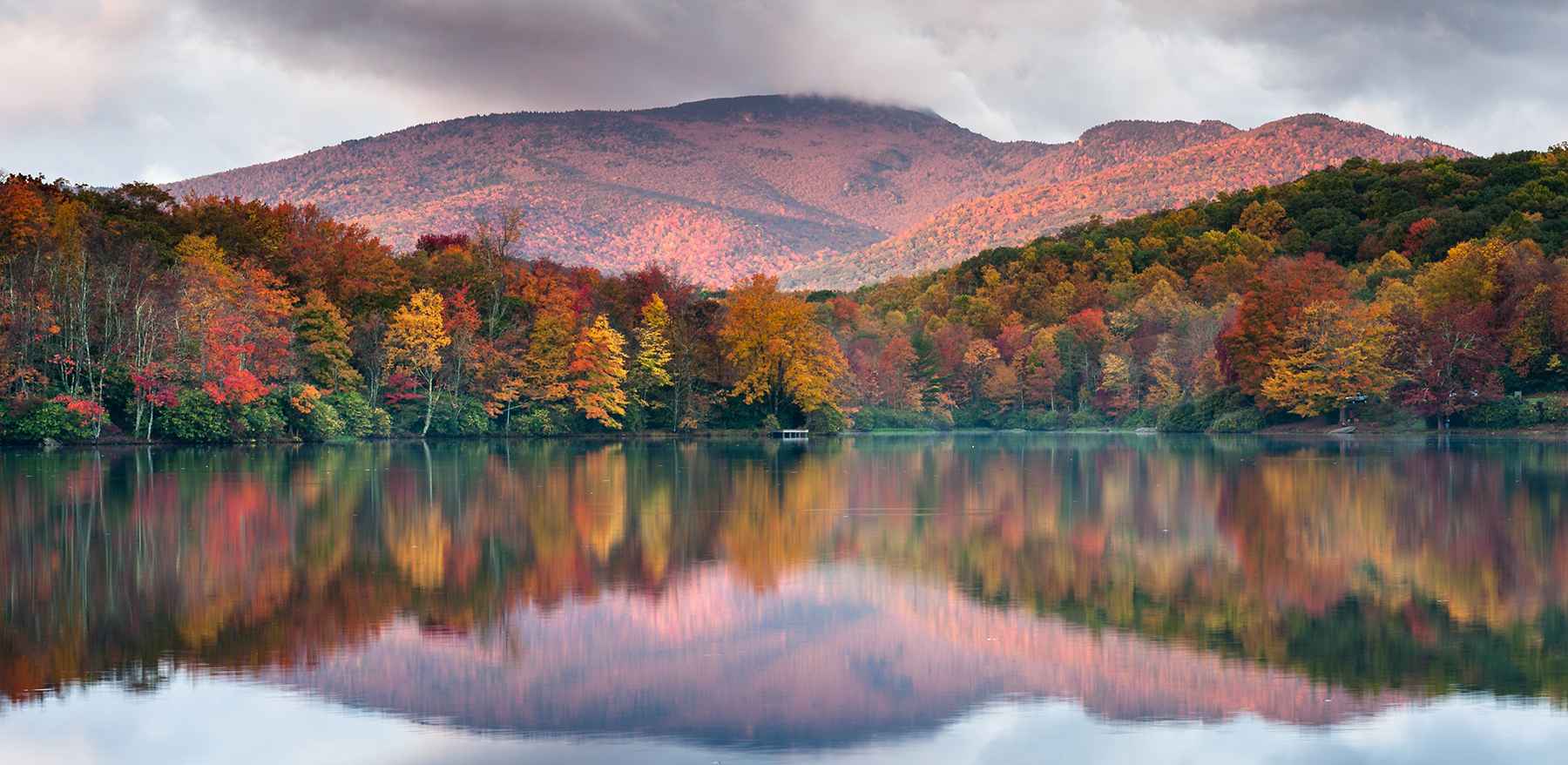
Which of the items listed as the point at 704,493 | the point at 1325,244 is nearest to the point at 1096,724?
the point at 704,493

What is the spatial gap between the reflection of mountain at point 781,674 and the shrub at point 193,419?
4445 centimetres

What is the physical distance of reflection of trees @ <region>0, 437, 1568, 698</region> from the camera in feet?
43.6

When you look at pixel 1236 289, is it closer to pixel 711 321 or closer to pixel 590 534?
pixel 711 321

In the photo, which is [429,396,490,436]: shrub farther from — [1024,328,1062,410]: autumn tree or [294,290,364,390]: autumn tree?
[1024,328,1062,410]: autumn tree

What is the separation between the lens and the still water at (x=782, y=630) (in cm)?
1012

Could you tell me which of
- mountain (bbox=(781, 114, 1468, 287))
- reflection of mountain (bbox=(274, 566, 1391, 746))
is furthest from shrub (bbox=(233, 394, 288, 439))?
mountain (bbox=(781, 114, 1468, 287))

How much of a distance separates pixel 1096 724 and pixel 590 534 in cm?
1300

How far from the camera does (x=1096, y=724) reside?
1042cm

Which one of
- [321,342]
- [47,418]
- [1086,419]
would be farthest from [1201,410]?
[47,418]

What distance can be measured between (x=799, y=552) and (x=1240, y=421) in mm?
62993

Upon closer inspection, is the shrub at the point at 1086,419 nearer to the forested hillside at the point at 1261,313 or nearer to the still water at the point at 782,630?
the forested hillside at the point at 1261,313

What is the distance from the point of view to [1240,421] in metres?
78.2

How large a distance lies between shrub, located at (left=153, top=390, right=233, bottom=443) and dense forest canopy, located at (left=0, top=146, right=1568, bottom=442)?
0.10 metres

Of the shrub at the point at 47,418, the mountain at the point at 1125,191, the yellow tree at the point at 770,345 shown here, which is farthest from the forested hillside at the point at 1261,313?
the shrub at the point at 47,418
